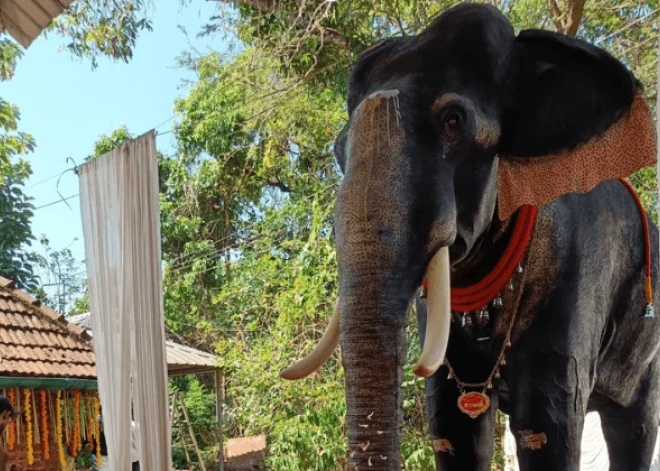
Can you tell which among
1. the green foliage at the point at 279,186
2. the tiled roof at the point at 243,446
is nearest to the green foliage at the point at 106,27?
the green foliage at the point at 279,186

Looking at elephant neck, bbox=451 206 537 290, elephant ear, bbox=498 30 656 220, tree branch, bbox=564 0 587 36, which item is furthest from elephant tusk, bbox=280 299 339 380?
tree branch, bbox=564 0 587 36

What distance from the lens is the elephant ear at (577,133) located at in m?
2.07

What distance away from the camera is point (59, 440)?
593cm

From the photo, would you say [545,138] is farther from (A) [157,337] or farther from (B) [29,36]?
(B) [29,36]

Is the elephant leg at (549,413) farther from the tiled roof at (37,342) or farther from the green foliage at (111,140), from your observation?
the green foliage at (111,140)

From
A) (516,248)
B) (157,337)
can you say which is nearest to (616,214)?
(516,248)

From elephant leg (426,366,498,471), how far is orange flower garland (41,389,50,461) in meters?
4.11

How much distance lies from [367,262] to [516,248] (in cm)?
59

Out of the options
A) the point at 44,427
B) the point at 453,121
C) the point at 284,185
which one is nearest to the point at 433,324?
the point at 453,121

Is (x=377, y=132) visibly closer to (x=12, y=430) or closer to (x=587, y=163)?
(x=587, y=163)

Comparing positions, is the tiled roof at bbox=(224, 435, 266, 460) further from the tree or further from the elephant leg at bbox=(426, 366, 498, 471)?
the elephant leg at bbox=(426, 366, 498, 471)

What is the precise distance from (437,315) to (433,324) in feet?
0.08

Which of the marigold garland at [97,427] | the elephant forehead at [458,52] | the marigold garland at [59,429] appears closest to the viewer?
the elephant forehead at [458,52]

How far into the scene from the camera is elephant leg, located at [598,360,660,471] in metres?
2.81
